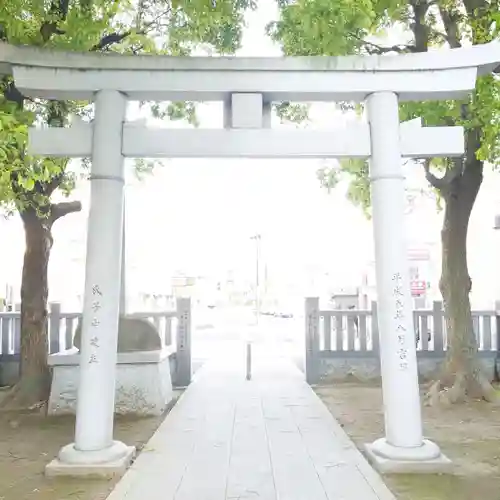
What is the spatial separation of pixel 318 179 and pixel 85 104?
188 inches

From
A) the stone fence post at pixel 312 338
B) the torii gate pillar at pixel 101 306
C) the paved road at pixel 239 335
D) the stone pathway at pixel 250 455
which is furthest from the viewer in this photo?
the paved road at pixel 239 335

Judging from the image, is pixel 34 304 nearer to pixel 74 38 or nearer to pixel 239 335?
pixel 74 38

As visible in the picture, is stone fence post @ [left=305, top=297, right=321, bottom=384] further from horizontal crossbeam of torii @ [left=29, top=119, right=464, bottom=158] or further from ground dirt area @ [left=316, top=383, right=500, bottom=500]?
horizontal crossbeam of torii @ [left=29, top=119, right=464, bottom=158]

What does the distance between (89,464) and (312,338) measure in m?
5.93

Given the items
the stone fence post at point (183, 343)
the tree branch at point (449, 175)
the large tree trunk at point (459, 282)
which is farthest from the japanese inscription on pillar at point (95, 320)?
the tree branch at point (449, 175)

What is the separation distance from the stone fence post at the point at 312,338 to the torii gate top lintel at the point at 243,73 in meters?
5.36

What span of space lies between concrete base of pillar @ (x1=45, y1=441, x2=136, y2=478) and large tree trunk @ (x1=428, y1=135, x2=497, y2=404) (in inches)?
206

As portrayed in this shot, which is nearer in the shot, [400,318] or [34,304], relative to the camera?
[400,318]

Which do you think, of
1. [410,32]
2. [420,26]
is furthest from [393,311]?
[410,32]

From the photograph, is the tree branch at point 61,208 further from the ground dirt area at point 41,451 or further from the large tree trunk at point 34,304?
the ground dirt area at point 41,451

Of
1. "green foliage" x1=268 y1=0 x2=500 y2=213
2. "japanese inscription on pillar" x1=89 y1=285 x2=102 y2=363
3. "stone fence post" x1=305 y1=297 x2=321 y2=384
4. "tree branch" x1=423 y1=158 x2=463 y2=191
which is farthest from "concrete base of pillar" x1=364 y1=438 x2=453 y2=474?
"stone fence post" x1=305 y1=297 x2=321 y2=384

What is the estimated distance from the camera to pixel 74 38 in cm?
600

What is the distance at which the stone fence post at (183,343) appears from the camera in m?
9.52

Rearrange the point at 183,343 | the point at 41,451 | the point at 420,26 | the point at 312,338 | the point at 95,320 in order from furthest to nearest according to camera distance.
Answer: the point at 312,338 → the point at 183,343 → the point at 420,26 → the point at 41,451 → the point at 95,320
